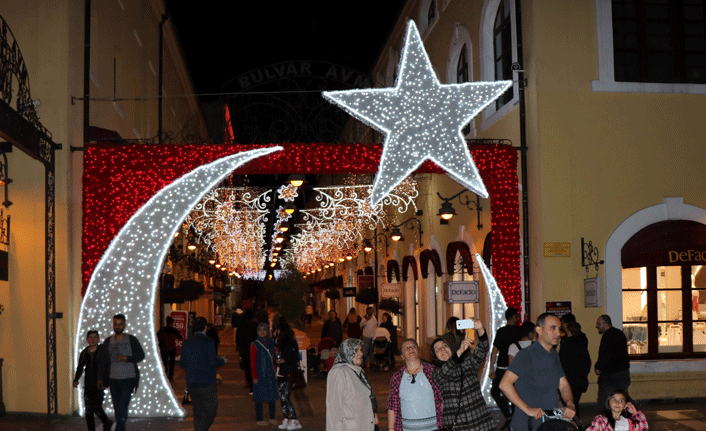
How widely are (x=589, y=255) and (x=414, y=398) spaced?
343 inches

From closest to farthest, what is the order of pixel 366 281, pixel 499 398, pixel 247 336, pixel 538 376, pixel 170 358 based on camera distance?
1. pixel 538 376
2. pixel 499 398
3. pixel 247 336
4. pixel 170 358
5. pixel 366 281

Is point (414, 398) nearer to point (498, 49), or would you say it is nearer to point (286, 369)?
point (286, 369)

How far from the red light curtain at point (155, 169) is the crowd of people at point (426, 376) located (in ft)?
7.76

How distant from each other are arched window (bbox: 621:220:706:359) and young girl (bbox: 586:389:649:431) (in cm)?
797

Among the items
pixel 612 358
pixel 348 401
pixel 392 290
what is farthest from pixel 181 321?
pixel 348 401

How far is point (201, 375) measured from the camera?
457 inches

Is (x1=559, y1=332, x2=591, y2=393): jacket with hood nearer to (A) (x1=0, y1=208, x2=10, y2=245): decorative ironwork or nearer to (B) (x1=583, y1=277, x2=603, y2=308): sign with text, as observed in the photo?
(B) (x1=583, y1=277, x2=603, y2=308): sign with text

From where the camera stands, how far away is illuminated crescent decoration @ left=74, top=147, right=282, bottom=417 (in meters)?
14.5

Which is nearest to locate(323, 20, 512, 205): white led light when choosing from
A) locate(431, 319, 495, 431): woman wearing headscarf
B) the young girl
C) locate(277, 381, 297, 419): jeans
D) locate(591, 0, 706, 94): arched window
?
locate(591, 0, 706, 94): arched window

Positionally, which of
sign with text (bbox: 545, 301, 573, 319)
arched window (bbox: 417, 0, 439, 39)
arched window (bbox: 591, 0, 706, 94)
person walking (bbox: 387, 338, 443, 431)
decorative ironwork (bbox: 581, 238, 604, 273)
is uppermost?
arched window (bbox: 417, 0, 439, 39)

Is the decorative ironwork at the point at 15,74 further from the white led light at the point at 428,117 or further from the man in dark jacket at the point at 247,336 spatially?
the man in dark jacket at the point at 247,336

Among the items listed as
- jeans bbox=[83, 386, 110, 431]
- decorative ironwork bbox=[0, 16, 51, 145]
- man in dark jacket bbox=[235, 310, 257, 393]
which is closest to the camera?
decorative ironwork bbox=[0, 16, 51, 145]

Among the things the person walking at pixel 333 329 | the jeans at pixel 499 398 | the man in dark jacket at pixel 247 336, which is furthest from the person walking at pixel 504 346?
the person walking at pixel 333 329

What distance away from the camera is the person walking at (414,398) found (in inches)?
293
